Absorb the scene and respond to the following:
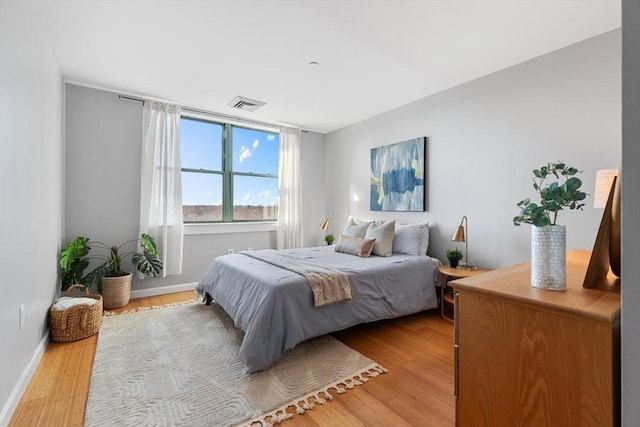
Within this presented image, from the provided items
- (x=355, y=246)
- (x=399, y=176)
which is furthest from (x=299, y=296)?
(x=399, y=176)

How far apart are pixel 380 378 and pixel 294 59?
8.92ft

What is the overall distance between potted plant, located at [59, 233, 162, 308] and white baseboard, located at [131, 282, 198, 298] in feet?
1.02

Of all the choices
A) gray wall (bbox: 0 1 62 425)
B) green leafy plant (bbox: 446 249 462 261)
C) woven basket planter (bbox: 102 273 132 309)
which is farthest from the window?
green leafy plant (bbox: 446 249 462 261)

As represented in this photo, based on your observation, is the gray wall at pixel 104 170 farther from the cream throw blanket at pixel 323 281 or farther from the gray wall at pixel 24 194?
the cream throw blanket at pixel 323 281

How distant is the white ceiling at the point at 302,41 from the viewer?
2.00 m

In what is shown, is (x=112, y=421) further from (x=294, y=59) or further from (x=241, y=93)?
(x=241, y=93)

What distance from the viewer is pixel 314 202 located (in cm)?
518

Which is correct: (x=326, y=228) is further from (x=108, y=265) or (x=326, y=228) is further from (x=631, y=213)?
(x=631, y=213)

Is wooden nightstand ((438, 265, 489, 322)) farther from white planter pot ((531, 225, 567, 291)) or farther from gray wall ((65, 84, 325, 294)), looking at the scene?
gray wall ((65, 84, 325, 294))

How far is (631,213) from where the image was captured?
0.62 meters

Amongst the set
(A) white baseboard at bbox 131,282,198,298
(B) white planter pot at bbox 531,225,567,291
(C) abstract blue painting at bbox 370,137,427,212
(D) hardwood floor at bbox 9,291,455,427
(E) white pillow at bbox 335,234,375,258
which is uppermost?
(C) abstract blue painting at bbox 370,137,427,212

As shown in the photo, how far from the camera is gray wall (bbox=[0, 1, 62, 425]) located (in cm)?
151

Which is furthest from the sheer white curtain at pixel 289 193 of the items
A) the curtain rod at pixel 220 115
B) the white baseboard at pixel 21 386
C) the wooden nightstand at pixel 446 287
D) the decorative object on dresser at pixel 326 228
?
the white baseboard at pixel 21 386

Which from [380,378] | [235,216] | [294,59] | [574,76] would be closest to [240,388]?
[380,378]
